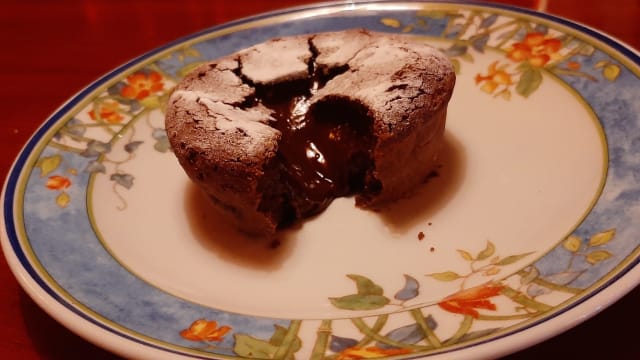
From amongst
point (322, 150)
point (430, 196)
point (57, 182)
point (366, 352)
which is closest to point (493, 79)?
point (430, 196)

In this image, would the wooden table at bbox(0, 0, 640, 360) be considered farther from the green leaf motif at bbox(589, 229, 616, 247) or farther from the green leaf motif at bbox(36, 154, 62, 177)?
the green leaf motif at bbox(36, 154, 62, 177)

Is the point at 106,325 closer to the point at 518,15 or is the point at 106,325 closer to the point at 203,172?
the point at 203,172

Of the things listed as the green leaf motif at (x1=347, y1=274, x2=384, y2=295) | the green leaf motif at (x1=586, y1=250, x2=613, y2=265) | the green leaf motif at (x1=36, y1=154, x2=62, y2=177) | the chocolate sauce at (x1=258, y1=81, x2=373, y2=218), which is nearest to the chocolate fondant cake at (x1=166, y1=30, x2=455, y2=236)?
the chocolate sauce at (x1=258, y1=81, x2=373, y2=218)

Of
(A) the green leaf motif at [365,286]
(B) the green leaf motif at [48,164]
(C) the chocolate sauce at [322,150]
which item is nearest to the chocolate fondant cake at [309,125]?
(C) the chocolate sauce at [322,150]

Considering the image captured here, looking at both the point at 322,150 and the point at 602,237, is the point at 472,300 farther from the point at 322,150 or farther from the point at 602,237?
the point at 322,150

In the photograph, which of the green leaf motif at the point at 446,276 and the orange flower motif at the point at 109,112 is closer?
the green leaf motif at the point at 446,276

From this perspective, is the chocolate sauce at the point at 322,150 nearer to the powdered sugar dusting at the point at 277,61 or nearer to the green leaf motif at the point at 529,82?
the powdered sugar dusting at the point at 277,61
